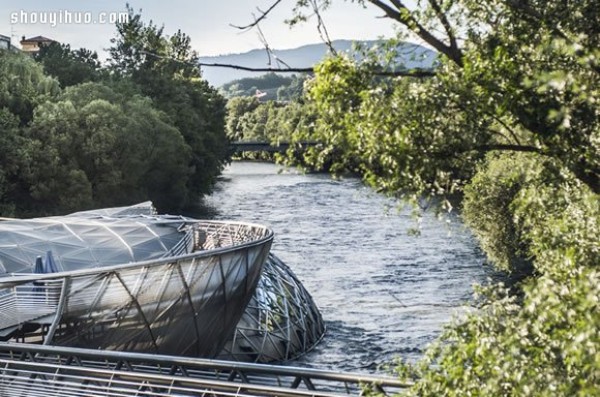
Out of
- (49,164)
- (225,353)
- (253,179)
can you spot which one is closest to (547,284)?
(225,353)

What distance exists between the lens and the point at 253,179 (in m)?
106

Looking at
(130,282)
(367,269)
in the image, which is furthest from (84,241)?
(367,269)

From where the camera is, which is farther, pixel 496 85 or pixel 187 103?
pixel 187 103

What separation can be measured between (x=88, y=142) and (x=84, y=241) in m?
30.7

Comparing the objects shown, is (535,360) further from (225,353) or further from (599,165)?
(225,353)

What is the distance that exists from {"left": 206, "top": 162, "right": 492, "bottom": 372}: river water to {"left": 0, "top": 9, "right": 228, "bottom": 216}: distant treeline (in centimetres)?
563

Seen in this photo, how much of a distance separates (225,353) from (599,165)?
21.6 meters

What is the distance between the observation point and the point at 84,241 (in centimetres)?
2578

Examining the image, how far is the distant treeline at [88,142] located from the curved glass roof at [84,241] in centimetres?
1806

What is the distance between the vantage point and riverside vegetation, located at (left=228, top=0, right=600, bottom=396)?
7293mm

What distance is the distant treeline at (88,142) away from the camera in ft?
169

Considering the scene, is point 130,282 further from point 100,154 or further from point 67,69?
point 67,69

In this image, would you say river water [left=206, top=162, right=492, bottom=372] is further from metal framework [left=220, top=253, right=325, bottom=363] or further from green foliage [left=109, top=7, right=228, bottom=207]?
green foliage [left=109, top=7, right=228, bottom=207]

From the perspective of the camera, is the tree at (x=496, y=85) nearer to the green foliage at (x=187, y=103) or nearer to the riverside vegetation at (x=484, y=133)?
the riverside vegetation at (x=484, y=133)
